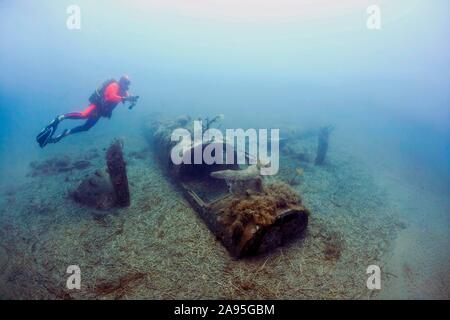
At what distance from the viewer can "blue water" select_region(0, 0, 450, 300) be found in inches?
781

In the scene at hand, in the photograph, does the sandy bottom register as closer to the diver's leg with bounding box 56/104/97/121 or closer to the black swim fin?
the black swim fin

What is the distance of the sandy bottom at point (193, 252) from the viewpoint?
5145 mm

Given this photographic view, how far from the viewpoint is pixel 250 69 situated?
94562 mm

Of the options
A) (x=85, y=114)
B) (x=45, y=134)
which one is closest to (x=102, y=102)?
(x=85, y=114)

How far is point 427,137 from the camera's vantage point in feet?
77.2

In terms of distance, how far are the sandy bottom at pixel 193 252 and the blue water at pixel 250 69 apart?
13.8 ft

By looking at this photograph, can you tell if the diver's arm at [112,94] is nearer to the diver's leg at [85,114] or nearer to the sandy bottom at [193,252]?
the diver's leg at [85,114]

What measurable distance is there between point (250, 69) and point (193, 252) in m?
96.2

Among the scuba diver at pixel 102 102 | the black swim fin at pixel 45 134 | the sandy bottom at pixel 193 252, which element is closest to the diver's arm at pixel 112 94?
the scuba diver at pixel 102 102

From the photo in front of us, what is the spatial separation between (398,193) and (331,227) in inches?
178

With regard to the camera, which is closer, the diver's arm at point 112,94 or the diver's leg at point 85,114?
the diver's arm at point 112,94

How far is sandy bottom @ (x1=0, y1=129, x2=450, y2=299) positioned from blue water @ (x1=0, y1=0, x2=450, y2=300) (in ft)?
13.8

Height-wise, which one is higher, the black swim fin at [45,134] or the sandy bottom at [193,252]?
the black swim fin at [45,134]
